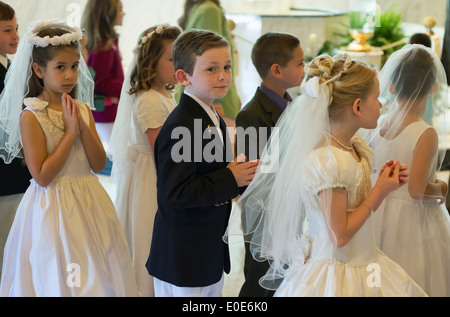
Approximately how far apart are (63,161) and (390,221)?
4.37 ft

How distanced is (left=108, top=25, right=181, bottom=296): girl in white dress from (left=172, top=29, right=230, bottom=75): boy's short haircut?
23.1 inches

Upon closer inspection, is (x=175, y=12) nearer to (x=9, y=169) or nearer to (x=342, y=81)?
(x=9, y=169)

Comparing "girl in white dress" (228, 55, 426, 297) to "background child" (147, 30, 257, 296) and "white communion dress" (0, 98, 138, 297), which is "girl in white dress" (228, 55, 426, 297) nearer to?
"background child" (147, 30, 257, 296)

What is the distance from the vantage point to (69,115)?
2.38 metres

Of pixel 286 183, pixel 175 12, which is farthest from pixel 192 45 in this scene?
pixel 175 12

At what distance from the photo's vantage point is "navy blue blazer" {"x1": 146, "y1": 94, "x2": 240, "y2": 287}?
2098 mm

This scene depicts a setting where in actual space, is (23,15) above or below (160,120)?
above

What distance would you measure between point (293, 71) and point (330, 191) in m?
1.02

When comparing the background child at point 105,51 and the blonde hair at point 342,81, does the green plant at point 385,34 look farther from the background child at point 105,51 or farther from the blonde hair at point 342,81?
the blonde hair at point 342,81

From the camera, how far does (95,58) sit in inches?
176
